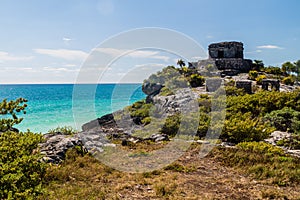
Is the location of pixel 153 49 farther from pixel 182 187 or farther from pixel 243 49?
pixel 243 49

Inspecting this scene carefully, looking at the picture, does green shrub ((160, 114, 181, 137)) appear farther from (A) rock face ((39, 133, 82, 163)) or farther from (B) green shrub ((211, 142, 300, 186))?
(A) rock face ((39, 133, 82, 163))

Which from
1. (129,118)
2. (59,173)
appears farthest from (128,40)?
(129,118)

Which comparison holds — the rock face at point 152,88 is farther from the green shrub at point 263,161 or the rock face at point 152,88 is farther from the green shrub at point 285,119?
the green shrub at point 263,161

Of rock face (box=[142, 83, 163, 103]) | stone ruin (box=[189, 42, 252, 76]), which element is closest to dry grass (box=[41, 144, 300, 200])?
rock face (box=[142, 83, 163, 103])

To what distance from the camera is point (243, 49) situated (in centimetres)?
3897

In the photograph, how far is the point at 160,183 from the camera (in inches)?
318

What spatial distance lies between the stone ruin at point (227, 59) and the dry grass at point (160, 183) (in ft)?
88.2

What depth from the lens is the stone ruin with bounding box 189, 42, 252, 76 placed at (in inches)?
1412

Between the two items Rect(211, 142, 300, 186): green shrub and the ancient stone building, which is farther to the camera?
the ancient stone building

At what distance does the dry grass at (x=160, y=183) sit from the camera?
24.4 ft

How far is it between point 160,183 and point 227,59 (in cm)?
3126

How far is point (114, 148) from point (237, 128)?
6.62m

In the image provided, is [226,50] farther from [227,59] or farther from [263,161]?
[263,161]

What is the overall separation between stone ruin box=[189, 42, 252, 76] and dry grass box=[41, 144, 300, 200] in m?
26.9
